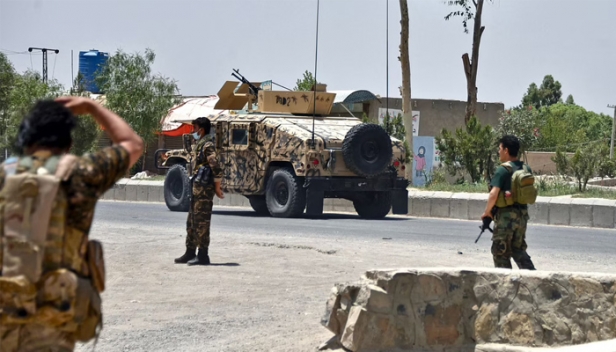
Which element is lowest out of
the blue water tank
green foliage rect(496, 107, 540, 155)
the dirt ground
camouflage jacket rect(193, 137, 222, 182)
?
the dirt ground

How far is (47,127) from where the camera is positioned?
12.5ft

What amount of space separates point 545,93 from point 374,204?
81381 mm

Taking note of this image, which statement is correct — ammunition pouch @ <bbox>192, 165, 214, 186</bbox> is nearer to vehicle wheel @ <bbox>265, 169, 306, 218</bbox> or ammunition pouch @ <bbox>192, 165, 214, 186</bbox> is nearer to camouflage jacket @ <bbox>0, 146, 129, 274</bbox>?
camouflage jacket @ <bbox>0, 146, 129, 274</bbox>

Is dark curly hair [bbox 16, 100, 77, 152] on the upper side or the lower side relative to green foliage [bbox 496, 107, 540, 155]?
lower

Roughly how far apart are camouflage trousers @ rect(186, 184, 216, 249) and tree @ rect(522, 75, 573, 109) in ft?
290

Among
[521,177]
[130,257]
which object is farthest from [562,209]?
[521,177]

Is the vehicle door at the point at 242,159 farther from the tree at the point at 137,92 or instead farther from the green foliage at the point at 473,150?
the tree at the point at 137,92

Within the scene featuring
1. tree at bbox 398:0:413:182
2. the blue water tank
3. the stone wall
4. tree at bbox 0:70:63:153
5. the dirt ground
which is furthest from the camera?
the blue water tank

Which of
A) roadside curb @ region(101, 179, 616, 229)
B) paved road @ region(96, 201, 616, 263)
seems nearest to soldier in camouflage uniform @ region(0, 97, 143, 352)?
Answer: paved road @ region(96, 201, 616, 263)

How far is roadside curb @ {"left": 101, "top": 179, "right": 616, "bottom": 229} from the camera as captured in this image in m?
16.9

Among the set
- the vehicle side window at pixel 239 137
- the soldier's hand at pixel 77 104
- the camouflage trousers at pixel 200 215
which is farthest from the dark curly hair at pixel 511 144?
the vehicle side window at pixel 239 137

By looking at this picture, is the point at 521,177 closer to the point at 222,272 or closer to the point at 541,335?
the point at 541,335

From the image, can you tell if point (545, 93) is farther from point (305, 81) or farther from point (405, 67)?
point (405, 67)

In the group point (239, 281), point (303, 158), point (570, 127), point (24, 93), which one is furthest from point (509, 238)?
point (570, 127)
